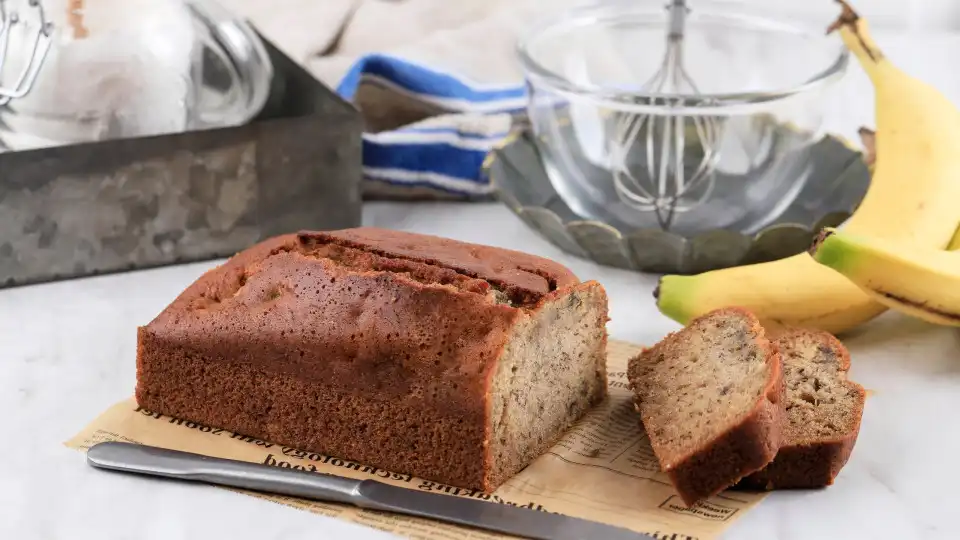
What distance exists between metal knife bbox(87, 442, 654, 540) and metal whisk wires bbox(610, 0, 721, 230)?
3.19ft

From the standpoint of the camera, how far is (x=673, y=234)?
2.02 metres

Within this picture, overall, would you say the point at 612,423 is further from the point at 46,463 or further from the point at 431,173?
the point at 431,173

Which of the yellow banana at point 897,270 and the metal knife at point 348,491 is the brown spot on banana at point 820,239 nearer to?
the yellow banana at point 897,270

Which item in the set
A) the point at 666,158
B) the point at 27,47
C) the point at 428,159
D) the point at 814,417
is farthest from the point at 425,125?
the point at 814,417

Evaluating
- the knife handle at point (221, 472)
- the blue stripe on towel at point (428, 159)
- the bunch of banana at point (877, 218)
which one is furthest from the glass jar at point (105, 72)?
the bunch of banana at point (877, 218)

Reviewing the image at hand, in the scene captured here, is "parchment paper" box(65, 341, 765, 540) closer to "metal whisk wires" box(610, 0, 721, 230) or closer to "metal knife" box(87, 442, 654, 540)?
"metal knife" box(87, 442, 654, 540)

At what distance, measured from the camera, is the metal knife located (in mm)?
1355

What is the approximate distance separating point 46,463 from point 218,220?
2.34ft

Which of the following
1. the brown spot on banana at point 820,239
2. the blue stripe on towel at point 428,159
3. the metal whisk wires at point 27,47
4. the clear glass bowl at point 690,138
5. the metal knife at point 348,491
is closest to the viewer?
the metal knife at point 348,491

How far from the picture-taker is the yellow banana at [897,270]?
166 cm

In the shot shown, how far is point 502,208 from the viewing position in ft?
8.21

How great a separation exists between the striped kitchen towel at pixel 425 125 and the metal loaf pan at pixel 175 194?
21 centimetres

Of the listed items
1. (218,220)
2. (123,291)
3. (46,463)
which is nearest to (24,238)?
(123,291)

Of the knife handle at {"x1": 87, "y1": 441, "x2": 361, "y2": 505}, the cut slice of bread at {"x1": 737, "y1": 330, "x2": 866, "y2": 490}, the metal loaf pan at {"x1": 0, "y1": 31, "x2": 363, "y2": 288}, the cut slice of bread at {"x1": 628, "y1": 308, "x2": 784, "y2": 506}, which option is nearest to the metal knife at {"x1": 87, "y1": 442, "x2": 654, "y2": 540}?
the knife handle at {"x1": 87, "y1": 441, "x2": 361, "y2": 505}
